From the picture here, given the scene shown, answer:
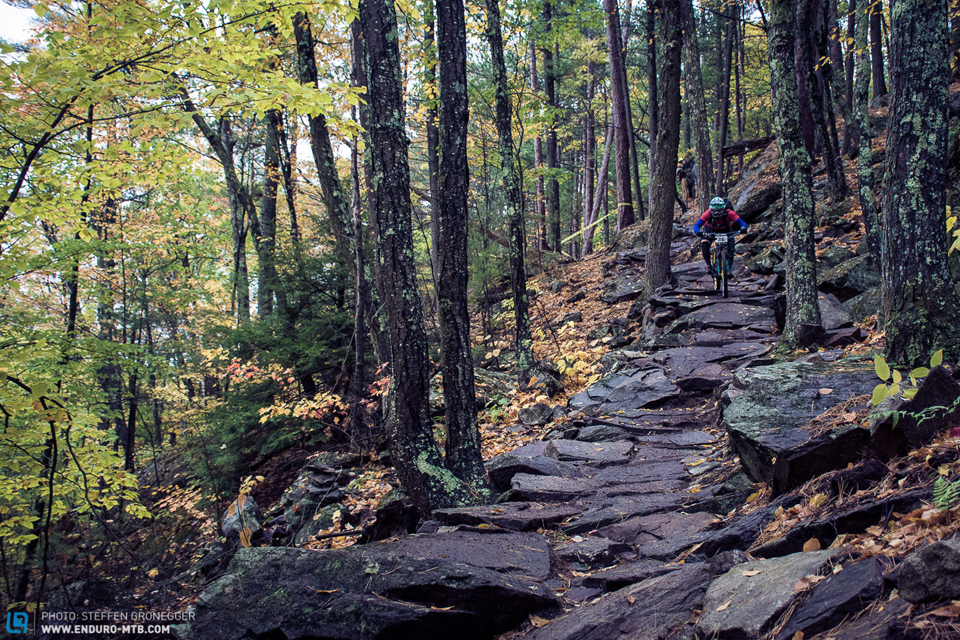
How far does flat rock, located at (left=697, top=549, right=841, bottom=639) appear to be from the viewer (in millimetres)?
1989

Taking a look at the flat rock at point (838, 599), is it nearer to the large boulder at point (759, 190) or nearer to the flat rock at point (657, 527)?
the flat rock at point (657, 527)

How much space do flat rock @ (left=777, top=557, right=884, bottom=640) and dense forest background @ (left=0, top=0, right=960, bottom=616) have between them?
3413mm

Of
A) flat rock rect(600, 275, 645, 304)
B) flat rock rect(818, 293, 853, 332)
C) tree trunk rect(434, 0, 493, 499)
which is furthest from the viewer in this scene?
flat rock rect(600, 275, 645, 304)

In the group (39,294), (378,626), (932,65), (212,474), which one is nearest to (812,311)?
(932,65)

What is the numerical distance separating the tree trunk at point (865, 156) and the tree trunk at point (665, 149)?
3318 millimetres

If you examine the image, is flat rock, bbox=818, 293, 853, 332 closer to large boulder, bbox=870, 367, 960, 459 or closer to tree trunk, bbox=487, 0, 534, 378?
tree trunk, bbox=487, 0, 534, 378

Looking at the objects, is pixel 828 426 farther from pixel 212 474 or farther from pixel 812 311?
pixel 212 474

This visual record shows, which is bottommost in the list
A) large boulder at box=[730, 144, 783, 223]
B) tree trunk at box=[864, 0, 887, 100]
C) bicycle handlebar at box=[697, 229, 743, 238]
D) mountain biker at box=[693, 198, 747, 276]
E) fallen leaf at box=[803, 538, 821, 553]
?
fallen leaf at box=[803, 538, 821, 553]

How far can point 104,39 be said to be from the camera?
16.3 ft

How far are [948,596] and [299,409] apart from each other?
868cm

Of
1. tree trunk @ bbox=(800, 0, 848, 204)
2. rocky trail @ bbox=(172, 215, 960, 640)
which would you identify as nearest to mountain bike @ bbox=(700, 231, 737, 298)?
tree trunk @ bbox=(800, 0, 848, 204)

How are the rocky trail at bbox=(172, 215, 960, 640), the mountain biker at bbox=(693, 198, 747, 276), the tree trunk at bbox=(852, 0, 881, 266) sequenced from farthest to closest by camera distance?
the mountain biker at bbox=(693, 198, 747, 276) → the tree trunk at bbox=(852, 0, 881, 266) → the rocky trail at bbox=(172, 215, 960, 640)

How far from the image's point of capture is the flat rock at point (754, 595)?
1.99 metres

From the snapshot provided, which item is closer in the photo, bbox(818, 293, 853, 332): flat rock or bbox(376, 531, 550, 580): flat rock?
bbox(376, 531, 550, 580): flat rock
